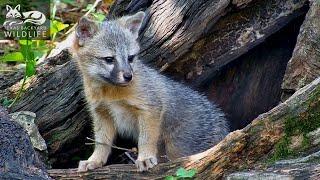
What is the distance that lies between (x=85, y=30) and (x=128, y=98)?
73cm

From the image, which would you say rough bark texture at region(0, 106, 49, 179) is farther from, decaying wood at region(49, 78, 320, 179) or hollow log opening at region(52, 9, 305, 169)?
hollow log opening at region(52, 9, 305, 169)

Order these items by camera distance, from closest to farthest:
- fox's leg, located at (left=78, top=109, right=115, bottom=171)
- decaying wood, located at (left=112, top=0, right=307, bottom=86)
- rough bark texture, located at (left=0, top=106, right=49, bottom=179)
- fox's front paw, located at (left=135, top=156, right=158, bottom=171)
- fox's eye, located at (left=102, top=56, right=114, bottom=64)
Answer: rough bark texture, located at (left=0, top=106, right=49, bottom=179) → fox's front paw, located at (left=135, top=156, right=158, bottom=171) → fox's eye, located at (left=102, top=56, right=114, bottom=64) → fox's leg, located at (left=78, top=109, right=115, bottom=171) → decaying wood, located at (left=112, top=0, right=307, bottom=86)

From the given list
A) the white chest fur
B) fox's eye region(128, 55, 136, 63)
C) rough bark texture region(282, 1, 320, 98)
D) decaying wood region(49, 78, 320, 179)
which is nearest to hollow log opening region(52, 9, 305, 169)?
rough bark texture region(282, 1, 320, 98)

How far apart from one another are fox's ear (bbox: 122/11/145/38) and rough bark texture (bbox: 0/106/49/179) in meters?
1.57

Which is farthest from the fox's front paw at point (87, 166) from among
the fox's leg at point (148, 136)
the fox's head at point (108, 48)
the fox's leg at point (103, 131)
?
the fox's head at point (108, 48)

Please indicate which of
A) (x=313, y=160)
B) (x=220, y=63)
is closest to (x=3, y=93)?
(x=220, y=63)

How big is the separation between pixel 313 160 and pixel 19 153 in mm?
1928

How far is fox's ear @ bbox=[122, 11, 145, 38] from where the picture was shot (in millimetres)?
5480

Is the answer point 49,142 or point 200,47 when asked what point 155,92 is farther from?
point 49,142

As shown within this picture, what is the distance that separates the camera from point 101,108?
5.38 m

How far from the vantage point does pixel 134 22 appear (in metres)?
5.51

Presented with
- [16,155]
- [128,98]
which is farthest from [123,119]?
[16,155]

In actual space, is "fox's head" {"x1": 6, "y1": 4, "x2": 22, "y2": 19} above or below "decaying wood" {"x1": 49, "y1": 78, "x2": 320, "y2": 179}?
above

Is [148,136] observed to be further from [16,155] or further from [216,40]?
[16,155]
